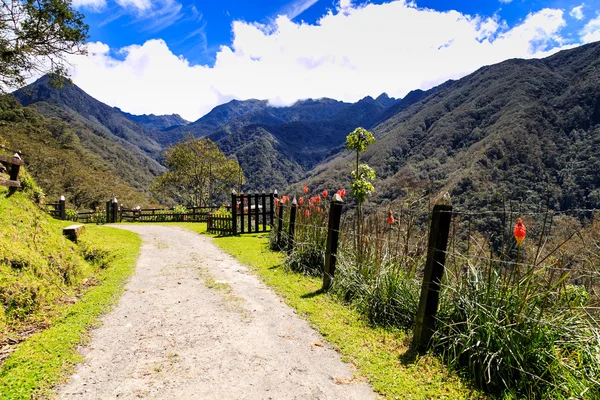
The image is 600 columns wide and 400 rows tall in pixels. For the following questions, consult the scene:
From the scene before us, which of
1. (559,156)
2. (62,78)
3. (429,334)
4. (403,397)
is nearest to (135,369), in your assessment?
(403,397)

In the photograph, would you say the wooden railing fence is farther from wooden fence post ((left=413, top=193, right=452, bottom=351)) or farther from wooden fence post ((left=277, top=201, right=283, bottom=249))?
wooden fence post ((left=413, top=193, right=452, bottom=351))

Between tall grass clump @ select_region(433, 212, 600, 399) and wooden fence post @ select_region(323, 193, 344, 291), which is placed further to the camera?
wooden fence post @ select_region(323, 193, 344, 291)

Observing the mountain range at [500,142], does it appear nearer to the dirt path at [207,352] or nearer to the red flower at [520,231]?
the dirt path at [207,352]

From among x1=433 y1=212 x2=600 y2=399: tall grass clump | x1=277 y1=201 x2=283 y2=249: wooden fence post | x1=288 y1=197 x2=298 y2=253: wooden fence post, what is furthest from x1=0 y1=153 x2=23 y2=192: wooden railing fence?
x1=433 y1=212 x2=600 y2=399: tall grass clump

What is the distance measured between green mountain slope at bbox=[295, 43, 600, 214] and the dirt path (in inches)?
1457

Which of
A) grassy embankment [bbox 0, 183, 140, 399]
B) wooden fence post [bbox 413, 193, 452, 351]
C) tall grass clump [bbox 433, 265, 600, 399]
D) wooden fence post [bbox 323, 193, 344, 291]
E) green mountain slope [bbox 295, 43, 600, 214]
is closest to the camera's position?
tall grass clump [bbox 433, 265, 600, 399]

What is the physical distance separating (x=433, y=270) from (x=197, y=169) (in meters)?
38.2

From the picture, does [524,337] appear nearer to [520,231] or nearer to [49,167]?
[520,231]

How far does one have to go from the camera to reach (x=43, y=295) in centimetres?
527

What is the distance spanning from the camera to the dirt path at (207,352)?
321 centimetres

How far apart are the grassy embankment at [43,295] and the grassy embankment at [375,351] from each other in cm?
305

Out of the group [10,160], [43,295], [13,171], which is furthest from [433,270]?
[13,171]

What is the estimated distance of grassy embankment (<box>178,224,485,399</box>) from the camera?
3.22 meters

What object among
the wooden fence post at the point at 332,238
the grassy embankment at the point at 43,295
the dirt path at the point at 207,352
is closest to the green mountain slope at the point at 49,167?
the grassy embankment at the point at 43,295
